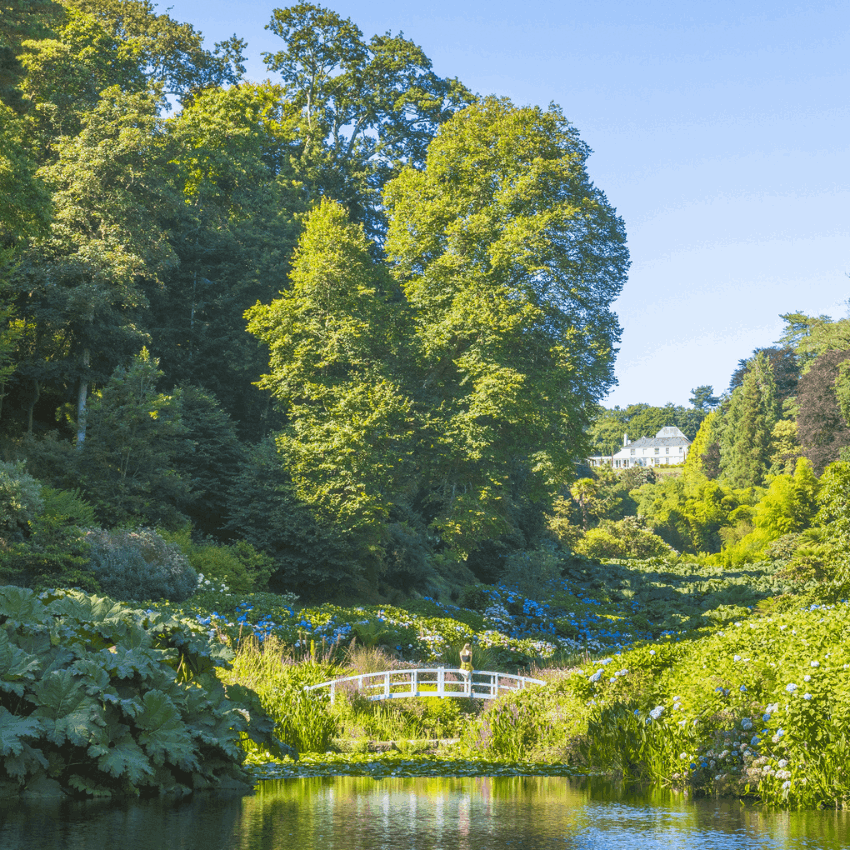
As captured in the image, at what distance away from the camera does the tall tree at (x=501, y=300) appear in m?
24.9

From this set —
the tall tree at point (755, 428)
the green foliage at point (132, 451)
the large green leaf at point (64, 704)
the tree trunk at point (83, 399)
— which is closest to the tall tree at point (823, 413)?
the tall tree at point (755, 428)

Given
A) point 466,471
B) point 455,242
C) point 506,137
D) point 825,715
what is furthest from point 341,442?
point 825,715

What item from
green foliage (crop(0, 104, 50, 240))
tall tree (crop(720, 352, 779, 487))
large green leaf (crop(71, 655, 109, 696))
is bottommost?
large green leaf (crop(71, 655, 109, 696))

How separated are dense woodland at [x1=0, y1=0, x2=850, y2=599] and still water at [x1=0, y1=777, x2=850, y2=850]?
10.2m

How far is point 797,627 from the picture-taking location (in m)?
8.31

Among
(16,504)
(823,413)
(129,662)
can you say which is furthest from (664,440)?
(129,662)

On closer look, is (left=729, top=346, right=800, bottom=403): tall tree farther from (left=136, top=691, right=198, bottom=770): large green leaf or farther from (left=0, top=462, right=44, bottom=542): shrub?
(left=136, top=691, right=198, bottom=770): large green leaf

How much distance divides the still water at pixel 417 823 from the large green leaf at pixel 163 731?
0.29m

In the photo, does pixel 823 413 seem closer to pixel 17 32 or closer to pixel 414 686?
pixel 17 32

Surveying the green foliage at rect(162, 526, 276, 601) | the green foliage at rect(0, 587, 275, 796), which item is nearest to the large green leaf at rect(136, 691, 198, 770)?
the green foliage at rect(0, 587, 275, 796)

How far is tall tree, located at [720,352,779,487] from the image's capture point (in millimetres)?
58812

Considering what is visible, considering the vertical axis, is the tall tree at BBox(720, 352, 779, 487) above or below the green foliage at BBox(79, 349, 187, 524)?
above

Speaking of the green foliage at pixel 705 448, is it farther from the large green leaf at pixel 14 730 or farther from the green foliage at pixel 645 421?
the large green leaf at pixel 14 730

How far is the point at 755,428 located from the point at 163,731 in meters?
58.3
